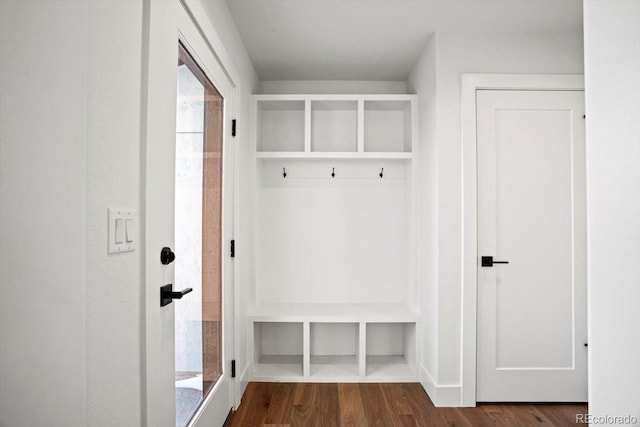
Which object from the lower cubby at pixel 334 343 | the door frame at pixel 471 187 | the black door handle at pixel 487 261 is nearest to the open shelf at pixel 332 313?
the lower cubby at pixel 334 343

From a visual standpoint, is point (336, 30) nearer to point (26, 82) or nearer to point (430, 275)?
point (430, 275)

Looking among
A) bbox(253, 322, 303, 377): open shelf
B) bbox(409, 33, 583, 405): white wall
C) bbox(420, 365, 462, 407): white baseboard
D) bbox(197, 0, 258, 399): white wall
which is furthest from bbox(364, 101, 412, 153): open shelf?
bbox(420, 365, 462, 407): white baseboard

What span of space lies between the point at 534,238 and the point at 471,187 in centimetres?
57

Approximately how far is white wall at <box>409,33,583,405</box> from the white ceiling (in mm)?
94

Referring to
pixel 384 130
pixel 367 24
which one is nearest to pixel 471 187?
pixel 384 130

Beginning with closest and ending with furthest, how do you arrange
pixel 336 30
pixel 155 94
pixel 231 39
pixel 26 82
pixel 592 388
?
pixel 26 82 → pixel 592 388 → pixel 155 94 → pixel 231 39 → pixel 336 30

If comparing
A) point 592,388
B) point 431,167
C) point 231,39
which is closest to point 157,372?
point 592,388

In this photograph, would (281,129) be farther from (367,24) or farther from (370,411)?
(370,411)

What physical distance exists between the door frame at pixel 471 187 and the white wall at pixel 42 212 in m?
2.33

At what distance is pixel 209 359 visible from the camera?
2066mm

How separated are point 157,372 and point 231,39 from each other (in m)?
1.99

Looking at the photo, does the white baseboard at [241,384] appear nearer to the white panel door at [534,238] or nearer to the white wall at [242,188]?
the white wall at [242,188]

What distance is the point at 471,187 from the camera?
2709mm

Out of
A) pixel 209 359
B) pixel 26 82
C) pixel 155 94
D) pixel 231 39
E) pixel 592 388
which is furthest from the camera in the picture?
pixel 231 39
